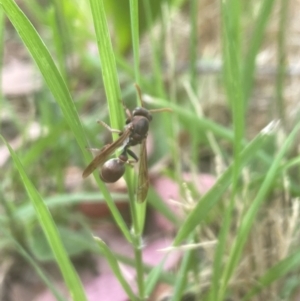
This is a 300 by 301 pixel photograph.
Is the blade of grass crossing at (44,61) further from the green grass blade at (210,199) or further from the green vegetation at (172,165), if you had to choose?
the green grass blade at (210,199)

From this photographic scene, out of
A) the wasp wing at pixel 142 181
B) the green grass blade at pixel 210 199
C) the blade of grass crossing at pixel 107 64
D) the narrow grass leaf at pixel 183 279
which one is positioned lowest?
the narrow grass leaf at pixel 183 279

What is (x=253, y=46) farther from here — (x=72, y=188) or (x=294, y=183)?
(x=72, y=188)

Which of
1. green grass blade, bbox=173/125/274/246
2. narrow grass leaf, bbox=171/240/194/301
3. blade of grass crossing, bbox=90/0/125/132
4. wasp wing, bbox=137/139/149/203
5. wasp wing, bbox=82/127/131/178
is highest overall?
blade of grass crossing, bbox=90/0/125/132

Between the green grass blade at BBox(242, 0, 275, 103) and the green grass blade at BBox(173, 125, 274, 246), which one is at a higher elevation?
the green grass blade at BBox(242, 0, 275, 103)

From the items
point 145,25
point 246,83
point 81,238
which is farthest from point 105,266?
point 145,25

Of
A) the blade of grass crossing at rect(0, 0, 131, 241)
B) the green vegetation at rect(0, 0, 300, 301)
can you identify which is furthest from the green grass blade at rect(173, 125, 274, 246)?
the blade of grass crossing at rect(0, 0, 131, 241)

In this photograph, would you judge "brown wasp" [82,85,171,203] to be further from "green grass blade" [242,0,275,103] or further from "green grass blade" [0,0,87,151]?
"green grass blade" [242,0,275,103]

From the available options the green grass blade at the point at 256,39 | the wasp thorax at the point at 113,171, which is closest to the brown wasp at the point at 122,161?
the wasp thorax at the point at 113,171

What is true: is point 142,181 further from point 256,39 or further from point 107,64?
point 256,39
